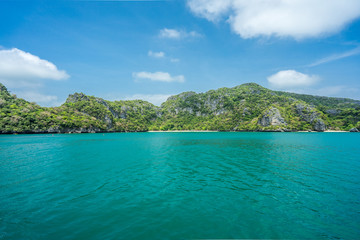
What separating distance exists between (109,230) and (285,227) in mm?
10804

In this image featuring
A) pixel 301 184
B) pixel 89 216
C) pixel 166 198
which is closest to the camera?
pixel 89 216

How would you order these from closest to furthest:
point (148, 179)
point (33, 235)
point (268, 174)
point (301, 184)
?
1. point (33, 235)
2. point (301, 184)
3. point (148, 179)
4. point (268, 174)

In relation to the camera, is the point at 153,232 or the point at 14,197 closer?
the point at 153,232

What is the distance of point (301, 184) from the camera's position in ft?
61.7

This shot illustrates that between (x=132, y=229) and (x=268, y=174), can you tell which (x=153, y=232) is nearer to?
(x=132, y=229)

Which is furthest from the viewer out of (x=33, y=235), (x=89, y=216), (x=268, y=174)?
(x=268, y=174)

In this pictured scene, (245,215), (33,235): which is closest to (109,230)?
(33,235)

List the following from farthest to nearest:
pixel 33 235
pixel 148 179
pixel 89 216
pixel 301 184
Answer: pixel 148 179 < pixel 301 184 < pixel 89 216 < pixel 33 235

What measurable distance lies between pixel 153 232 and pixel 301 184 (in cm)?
1800

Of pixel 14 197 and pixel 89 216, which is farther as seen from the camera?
pixel 14 197

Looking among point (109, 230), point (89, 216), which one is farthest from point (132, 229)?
point (89, 216)

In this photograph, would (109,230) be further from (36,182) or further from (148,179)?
(36,182)

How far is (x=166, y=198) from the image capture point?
1495cm

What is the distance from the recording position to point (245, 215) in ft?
38.3
